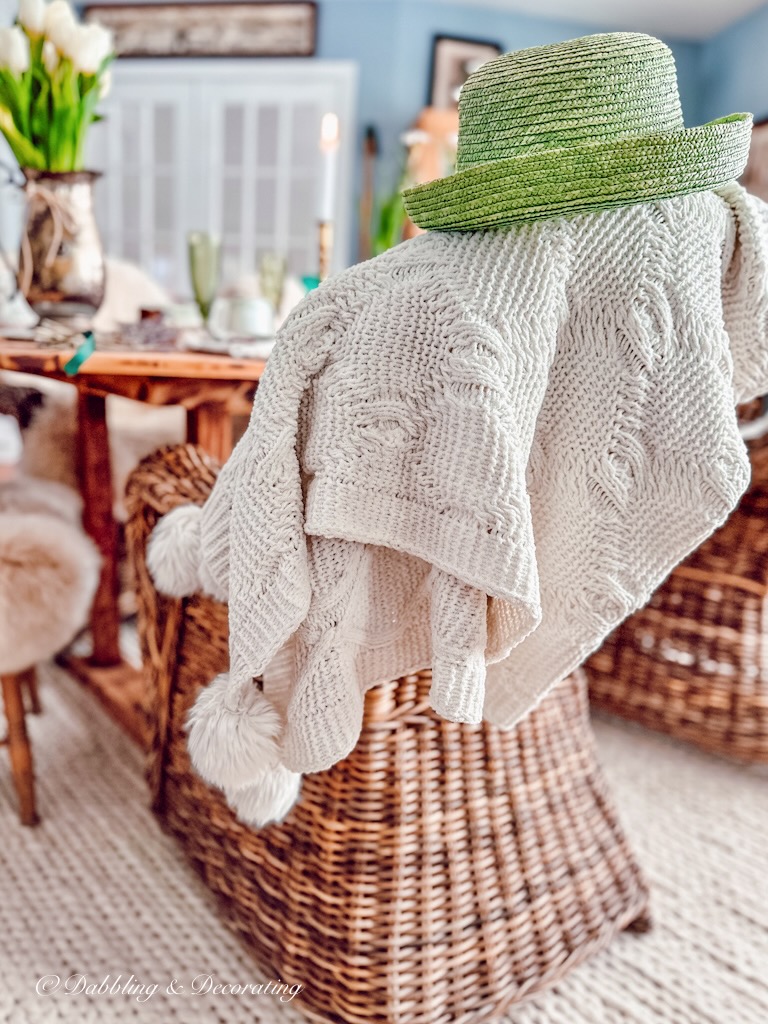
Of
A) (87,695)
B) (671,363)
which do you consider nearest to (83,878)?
(87,695)

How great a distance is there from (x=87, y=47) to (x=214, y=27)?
334 centimetres

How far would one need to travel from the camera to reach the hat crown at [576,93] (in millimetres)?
583

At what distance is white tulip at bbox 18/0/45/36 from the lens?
1.16 metres

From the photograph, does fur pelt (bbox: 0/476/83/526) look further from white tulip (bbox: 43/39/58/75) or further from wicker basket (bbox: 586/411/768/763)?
wicker basket (bbox: 586/411/768/763)

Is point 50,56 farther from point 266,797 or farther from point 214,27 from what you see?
point 214,27

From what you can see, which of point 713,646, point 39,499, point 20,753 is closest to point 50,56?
point 39,499

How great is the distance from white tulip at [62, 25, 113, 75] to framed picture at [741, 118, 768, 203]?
315cm

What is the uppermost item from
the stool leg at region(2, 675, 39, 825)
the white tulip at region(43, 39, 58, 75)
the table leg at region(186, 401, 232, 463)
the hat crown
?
the white tulip at region(43, 39, 58, 75)

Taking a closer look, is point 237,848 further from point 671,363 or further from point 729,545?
point 729,545

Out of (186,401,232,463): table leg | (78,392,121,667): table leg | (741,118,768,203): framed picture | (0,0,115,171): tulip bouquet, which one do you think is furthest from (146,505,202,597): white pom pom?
(741,118,768,203): framed picture

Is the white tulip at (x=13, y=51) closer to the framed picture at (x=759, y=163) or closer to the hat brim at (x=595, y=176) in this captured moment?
A: the hat brim at (x=595, y=176)

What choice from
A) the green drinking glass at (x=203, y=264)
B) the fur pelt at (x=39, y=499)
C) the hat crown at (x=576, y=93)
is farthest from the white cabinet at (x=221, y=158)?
the hat crown at (x=576, y=93)

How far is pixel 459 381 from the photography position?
1.86 feet

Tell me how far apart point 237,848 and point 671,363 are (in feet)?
2.56
